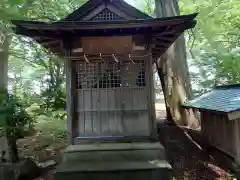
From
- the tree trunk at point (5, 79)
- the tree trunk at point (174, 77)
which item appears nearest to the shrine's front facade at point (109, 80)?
the tree trunk at point (5, 79)

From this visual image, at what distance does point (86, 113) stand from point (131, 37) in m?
2.39

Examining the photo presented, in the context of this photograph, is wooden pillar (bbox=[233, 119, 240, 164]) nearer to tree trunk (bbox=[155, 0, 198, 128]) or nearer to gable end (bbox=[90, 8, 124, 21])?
tree trunk (bbox=[155, 0, 198, 128])

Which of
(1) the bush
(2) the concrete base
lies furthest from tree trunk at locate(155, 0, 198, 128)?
(1) the bush

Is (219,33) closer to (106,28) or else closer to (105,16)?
(105,16)

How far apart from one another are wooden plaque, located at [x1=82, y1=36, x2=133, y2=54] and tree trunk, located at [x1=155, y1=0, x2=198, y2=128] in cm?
498

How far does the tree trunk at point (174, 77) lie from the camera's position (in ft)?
36.2

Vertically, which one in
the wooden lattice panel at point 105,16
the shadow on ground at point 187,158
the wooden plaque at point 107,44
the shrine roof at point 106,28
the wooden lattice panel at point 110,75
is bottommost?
the shadow on ground at point 187,158

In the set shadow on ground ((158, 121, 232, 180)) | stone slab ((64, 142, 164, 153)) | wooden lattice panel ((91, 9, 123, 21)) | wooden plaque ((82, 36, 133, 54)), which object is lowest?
shadow on ground ((158, 121, 232, 180))

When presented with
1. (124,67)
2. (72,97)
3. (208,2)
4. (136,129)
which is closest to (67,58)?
(72,97)

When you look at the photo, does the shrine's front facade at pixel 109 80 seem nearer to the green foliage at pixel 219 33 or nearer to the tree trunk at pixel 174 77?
the tree trunk at pixel 174 77

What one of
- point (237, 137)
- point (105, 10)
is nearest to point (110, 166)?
point (237, 137)

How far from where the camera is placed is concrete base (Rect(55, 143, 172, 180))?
19.1 ft

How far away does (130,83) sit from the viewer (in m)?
6.92

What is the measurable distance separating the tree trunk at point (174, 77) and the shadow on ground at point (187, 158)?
1008mm
